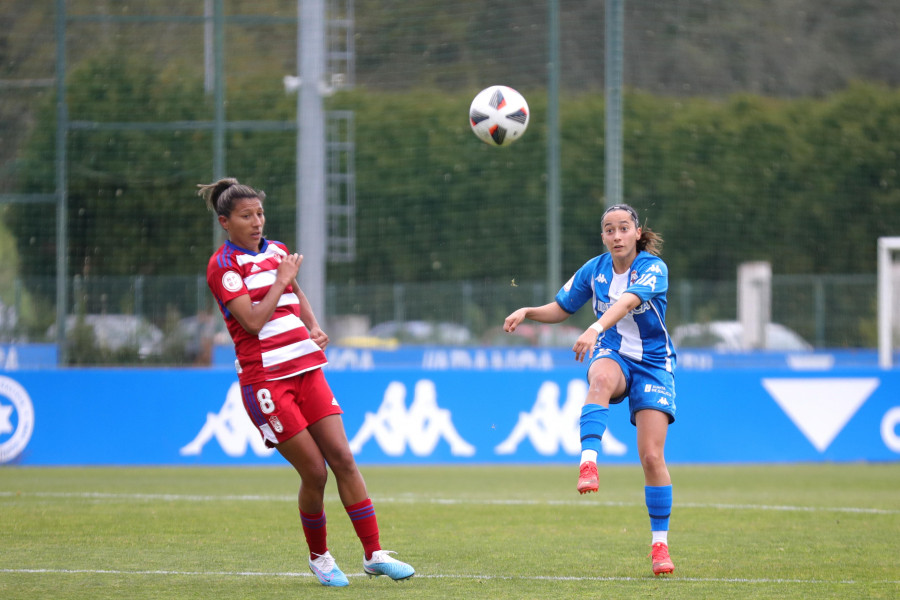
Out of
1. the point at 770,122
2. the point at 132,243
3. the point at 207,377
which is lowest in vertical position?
the point at 207,377

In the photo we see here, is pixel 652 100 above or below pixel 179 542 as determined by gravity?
above

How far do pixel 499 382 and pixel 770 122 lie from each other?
26437 mm

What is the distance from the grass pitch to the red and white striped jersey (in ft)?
3.71

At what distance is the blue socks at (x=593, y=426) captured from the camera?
625 cm

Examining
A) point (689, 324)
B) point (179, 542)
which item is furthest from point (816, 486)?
point (689, 324)

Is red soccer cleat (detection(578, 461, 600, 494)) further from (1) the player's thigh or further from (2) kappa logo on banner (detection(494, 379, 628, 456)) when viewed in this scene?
(2) kappa logo on banner (detection(494, 379, 628, 456))

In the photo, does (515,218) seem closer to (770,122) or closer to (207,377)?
(770,122)

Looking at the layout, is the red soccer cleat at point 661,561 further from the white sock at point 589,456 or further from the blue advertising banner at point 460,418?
the blue advertising banner at point 460,418

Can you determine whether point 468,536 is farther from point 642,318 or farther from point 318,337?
point 318,337

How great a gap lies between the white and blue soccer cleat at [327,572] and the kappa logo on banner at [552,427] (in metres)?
7.44

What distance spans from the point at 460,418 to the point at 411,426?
59 centimetres

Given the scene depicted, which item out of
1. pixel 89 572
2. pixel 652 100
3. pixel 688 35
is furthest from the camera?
pixel 652 100

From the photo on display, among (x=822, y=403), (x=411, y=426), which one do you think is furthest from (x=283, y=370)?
(x=822, y=403)

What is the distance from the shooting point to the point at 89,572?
20.8ft
